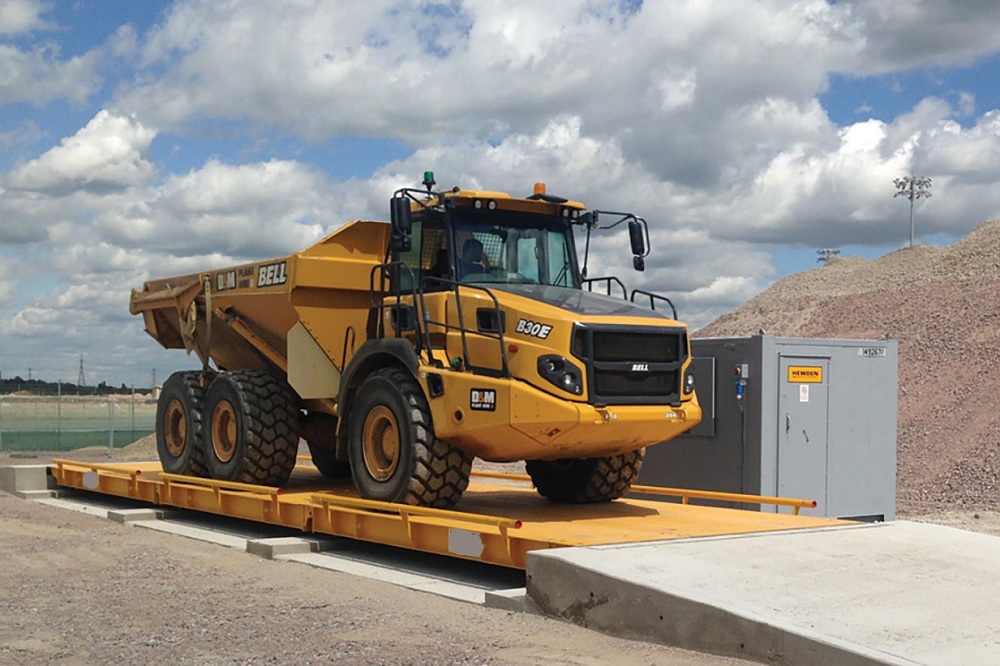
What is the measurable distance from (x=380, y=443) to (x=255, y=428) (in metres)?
2.32

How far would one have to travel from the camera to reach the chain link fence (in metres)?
30.9

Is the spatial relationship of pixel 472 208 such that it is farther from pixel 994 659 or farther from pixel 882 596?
pixel 994 659

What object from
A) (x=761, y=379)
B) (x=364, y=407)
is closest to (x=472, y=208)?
(x=364, y=407)

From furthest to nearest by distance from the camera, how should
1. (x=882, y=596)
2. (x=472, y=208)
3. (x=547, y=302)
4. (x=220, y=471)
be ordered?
(x=220, y=471), (x=472, y=208), (x=547, y=302), (x=882, y=596)

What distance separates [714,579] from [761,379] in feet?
17.1

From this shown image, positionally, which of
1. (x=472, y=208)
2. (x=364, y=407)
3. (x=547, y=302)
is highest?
(x=472, y=208)

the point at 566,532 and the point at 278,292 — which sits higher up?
the point at 278,292

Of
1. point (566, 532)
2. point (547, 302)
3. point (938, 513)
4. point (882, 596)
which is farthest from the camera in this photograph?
point (938, 513)

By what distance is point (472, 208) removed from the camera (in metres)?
10.3

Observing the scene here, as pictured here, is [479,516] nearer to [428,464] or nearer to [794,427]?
[428,464]

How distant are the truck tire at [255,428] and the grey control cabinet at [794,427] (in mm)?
4051

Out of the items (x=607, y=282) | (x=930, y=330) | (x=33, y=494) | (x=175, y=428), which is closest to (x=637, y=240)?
(x=607, y=282)

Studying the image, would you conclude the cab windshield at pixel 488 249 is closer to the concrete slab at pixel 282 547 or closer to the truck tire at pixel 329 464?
the concrete slab at pixel 282 547

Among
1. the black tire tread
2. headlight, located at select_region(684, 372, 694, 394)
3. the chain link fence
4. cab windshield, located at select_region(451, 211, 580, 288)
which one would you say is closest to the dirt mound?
headlight, located at select_region(684, 372, 694, 394)
